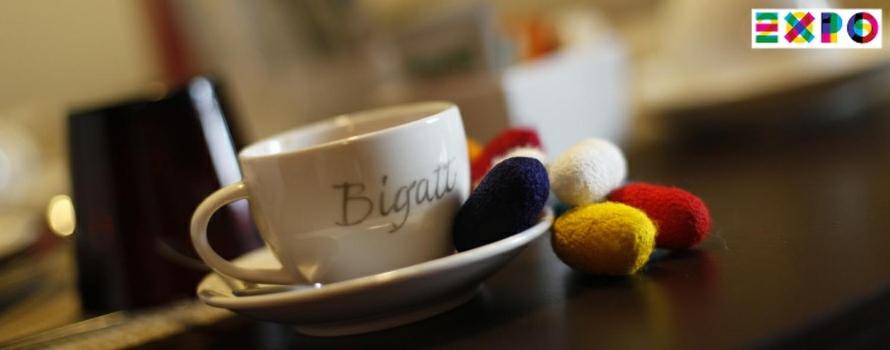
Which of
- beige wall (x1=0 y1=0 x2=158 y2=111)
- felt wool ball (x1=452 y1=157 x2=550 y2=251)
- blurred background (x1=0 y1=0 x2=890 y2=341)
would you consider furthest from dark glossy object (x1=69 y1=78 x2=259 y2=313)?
→ beige wall (x1=0 y1=0 x2=158 y2=111)

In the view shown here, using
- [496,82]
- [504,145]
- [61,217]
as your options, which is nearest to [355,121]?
[504,145]

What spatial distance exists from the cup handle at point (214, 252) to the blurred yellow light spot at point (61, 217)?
57 centimetres

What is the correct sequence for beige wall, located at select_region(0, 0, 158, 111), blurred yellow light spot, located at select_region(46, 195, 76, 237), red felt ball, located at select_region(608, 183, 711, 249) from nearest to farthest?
red felt ball, located at select_region(608, 183, 711, 249), blurred yellow light spot, located at select_region(46, 195, 76, 237), beige wall, located at select_region(0, 0, 158, 111)

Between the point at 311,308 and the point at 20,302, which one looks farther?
the point at 20,302

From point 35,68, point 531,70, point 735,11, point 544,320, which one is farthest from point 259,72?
point 544,320

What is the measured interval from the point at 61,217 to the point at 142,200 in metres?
0.52

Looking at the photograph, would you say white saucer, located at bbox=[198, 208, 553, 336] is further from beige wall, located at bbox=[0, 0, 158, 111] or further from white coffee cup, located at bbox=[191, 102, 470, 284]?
beige wall, located at bbox=[0, 0, 158, 111]

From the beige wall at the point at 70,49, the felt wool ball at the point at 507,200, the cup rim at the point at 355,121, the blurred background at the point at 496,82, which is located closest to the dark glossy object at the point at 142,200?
the blurred background at the point at 496,82

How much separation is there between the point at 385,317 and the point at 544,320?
0.09m

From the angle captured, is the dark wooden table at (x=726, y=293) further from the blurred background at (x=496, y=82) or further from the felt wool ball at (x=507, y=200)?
the blurred background at (x=496, y=82)

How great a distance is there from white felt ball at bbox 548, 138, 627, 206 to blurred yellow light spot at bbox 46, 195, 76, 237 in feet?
2.30

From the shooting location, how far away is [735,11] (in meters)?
0.92

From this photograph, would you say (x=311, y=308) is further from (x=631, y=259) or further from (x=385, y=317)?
(x=631, y=259)

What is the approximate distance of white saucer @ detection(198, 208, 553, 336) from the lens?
40cm
